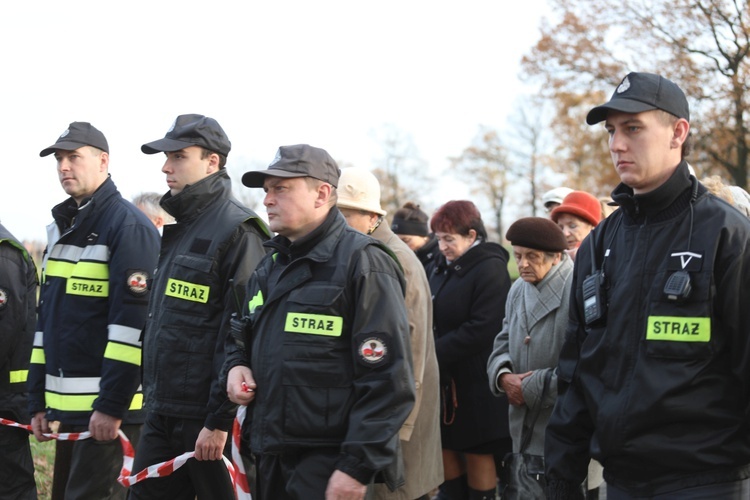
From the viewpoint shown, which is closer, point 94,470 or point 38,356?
point 94,470

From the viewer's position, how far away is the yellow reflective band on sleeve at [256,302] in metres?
4.11

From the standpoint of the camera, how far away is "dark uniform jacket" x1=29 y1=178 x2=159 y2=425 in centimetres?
538

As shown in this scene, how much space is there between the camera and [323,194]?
412 centimetres

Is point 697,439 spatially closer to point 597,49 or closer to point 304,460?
point 304,460

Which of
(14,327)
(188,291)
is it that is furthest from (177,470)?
(14,327)

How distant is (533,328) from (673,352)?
2.10 metres

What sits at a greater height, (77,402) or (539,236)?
(539,236)

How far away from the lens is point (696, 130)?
20.9 m

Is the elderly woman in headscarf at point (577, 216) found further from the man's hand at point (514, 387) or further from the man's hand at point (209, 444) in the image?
the man's hand at point (209, 444)

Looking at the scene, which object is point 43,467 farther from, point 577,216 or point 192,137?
point 577,216

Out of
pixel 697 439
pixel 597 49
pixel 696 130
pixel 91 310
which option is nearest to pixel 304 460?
pixel 697 439

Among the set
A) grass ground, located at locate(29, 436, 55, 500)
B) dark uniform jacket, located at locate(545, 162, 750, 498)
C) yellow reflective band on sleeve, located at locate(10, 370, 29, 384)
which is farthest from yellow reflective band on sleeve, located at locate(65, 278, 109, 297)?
dark uniform jacket, located at locate(545, 162, 750, 498)

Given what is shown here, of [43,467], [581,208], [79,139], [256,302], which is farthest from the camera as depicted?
[43,467]

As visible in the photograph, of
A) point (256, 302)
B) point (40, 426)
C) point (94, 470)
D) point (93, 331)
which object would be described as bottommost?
point (94, 470)
